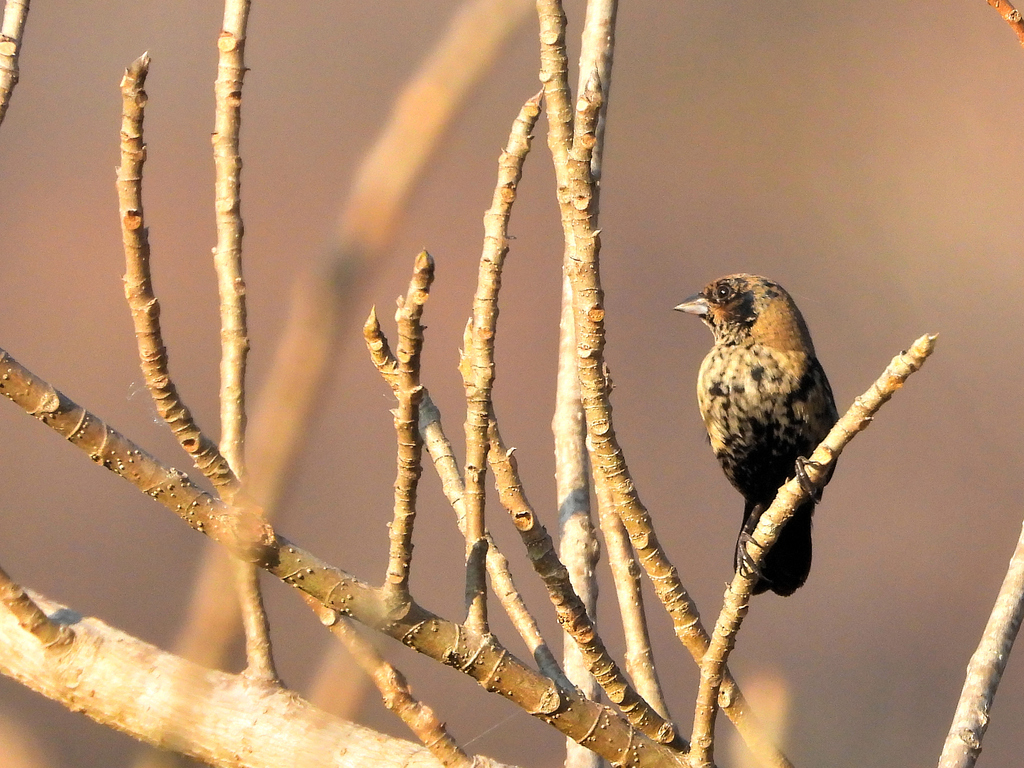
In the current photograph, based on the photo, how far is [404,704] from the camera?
6.05ft

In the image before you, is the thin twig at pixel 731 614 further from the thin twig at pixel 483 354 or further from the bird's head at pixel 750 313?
the bird's head at pixel 750 313

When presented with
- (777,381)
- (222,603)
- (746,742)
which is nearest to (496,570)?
(746,742)

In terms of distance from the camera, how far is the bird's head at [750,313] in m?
3.79

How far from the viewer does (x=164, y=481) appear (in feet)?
4.92

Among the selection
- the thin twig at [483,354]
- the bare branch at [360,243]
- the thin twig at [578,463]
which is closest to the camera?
the bare branch at [360,243]

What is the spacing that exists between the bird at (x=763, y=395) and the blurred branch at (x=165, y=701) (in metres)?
1.86

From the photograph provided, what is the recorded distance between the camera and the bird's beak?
3.98 meters

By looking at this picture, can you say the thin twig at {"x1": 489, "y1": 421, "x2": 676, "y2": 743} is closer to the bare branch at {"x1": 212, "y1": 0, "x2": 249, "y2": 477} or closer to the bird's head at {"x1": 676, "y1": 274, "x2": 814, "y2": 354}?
the bare branch at {"x1": 212, "y1": 0, "x2": 249, "y2": 477}

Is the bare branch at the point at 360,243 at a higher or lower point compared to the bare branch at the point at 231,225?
lower

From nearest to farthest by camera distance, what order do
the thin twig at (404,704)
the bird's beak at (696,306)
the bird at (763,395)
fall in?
the thin twig at (404,704), the bird at (763,395), the bird's beak at (696,306)

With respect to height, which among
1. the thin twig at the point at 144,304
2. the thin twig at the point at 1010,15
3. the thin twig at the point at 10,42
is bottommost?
the thin twig at the point at 144,304

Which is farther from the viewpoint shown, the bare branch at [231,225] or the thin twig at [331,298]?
the bare branch at [231,225]

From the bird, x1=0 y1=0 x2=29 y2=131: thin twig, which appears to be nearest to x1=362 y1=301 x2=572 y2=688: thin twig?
x1=0 y1=0 x2=29 y2=131: thin twig

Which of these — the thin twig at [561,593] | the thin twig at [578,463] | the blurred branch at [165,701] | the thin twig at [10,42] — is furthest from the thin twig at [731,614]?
the thin twig at [10,42]
